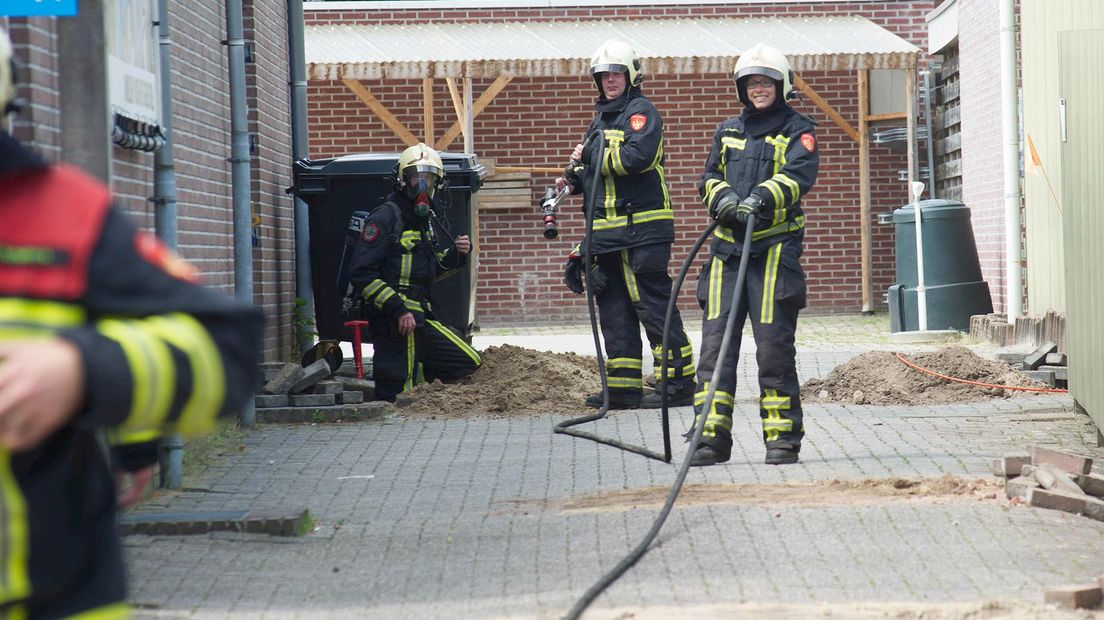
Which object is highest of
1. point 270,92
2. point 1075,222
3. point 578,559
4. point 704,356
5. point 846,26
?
point 846,26

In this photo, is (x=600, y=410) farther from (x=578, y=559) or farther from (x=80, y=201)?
(x=80, y=201)

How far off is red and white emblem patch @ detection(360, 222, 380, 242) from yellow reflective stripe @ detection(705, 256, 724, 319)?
10.8ft

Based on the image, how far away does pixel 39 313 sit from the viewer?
1.73 m

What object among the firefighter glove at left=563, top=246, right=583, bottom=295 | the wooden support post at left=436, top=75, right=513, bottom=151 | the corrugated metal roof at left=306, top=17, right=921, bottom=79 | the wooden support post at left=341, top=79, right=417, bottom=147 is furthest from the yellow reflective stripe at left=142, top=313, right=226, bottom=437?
the wooden support post at left=341, top=79, right=417, bottom=147

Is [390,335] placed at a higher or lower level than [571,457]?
higher

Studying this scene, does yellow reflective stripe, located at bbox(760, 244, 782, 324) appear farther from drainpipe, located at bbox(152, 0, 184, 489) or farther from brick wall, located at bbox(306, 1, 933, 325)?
brick wall, located at bbox(306, 1, 933, 325)

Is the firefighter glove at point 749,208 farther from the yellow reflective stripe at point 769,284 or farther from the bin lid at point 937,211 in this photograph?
the bin lid at point 937,211

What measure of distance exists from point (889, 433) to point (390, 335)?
3.55 metres

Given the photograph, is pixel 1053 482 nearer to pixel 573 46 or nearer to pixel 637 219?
pixel 637 219

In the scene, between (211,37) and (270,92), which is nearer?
(211,37)

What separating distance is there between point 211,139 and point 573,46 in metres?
8.31

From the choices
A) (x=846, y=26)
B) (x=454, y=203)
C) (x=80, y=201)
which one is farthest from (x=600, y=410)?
(x=846, y=26)

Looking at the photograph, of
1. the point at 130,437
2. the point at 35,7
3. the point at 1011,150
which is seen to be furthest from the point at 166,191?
the point at 1011,150

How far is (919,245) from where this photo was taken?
14.5 metres
